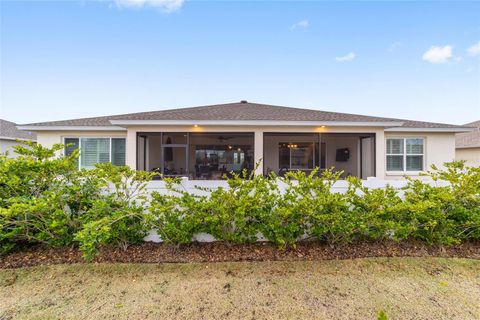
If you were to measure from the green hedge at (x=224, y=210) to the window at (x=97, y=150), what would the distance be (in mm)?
6243

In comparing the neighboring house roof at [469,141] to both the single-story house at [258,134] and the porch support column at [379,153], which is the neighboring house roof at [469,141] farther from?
the porch support column at [379,153]

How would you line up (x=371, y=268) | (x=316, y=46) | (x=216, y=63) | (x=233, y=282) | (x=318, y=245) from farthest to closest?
(x=216, y=63), (x=316, y=46), (x=318, y=245), (x=371, y=268), (x=233, y=282)

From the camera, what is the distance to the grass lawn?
2547mm

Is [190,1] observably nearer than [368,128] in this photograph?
No

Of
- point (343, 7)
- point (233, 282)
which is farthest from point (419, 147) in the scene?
point (233, 282)

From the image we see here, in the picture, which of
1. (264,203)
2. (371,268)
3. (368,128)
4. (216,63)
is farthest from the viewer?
(216,63)

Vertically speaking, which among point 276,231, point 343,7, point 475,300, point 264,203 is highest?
point 343,7

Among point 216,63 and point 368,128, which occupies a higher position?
point 216,63

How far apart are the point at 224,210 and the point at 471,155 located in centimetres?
2046

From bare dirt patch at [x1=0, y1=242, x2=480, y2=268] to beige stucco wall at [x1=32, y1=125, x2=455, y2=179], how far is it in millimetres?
5317

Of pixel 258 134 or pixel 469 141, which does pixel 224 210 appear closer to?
pixel 258 134

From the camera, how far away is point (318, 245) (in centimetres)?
409

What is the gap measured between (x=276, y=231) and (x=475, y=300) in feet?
8.67

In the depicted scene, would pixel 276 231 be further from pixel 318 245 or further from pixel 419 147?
pixel 419 147
